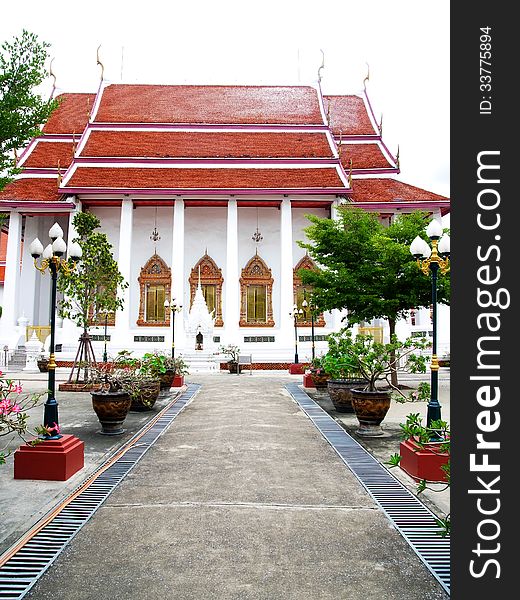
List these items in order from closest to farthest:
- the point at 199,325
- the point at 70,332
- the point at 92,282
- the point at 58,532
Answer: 1. the point at 58,532
2. the point at 92,282
3. the point at 70,332
4. the point at 199,325

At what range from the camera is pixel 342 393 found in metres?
10.5

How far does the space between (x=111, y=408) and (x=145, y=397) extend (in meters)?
1.97

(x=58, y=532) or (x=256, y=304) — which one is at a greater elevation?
(x=256, y=304)

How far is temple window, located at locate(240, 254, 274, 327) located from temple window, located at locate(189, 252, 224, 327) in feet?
3.62

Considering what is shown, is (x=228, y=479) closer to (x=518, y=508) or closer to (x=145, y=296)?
(x=518, y=508)

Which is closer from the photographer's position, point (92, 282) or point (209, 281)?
point (92, 282)

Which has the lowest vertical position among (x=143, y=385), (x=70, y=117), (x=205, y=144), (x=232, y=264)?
(x=143, y=385)

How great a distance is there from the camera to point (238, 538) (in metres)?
4.15

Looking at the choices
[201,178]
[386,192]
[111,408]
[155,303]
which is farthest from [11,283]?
[111,408]

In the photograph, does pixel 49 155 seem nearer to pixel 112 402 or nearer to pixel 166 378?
pixel 166 378

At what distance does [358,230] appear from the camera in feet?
51.7

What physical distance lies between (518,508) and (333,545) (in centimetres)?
207

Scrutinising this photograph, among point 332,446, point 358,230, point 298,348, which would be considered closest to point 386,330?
point 298,348

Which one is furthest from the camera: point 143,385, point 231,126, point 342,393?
point 231,126
